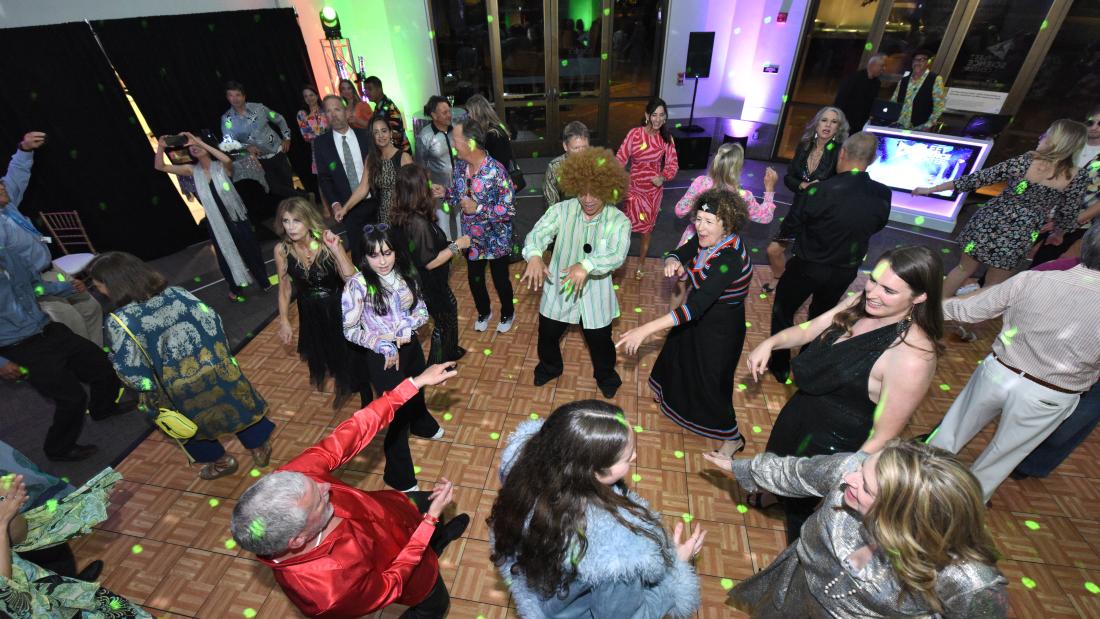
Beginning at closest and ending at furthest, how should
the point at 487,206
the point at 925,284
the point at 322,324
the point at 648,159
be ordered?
the point at 925,284 < the point at 322,324 < the point at 487,206 < the point at 648,159

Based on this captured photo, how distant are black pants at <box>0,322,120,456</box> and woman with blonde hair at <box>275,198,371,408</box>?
1.28 metres

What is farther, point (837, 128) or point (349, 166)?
point (349, 166)

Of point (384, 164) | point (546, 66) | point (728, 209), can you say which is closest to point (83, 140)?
point (384, 164)

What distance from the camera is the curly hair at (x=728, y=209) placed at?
91.5 inches

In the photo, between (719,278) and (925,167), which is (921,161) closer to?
(925,167)

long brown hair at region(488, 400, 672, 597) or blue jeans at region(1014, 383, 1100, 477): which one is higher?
long brown hair at region(488, 400, 672, 597)

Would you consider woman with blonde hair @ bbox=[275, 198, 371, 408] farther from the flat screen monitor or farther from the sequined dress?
the flat screen monitor

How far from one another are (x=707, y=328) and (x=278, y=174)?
5647mm

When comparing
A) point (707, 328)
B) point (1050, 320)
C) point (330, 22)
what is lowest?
point (707, 328)

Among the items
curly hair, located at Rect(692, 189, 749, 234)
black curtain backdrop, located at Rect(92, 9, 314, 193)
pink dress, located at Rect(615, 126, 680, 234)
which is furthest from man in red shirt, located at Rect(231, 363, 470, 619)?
black curtain backdrop, located at Rect(92, 9, 314, 193)

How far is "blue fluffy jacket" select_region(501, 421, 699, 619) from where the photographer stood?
4.20 feet

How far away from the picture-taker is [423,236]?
124 inches

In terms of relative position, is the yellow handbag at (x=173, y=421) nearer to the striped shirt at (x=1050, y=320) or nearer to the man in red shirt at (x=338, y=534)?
the man in red shirt at (x=338, y=534)

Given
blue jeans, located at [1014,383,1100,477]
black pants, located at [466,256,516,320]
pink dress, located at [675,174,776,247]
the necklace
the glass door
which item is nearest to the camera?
the necklace
